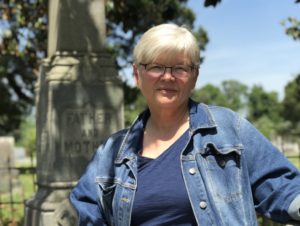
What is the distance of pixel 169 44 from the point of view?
77.0 inches

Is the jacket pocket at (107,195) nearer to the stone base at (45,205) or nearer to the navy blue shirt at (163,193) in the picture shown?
the navy blue shirt at (163,193)

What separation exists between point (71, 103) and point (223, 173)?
12.3 ft

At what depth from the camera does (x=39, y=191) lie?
18.3 ft

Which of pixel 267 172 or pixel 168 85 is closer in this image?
pixel 267 172

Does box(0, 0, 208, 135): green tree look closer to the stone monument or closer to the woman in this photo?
the stone monument

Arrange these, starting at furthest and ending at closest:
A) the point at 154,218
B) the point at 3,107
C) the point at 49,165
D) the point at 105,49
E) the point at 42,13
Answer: the point at 3,107 < the point at 42,13 < the point at 105,49 < the point at 49,165 < the point at 154,218

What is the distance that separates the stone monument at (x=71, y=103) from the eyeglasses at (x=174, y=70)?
11.3 feet

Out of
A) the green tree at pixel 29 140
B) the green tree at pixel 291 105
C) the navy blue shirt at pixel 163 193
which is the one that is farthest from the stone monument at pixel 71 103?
the green tree at pixel 291 105

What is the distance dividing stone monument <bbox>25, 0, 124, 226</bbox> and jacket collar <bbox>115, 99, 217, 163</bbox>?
3.22 metres

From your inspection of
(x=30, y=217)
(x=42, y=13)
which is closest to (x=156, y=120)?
(x=30, y=217)

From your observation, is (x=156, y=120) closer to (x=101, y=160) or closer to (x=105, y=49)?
(x=101, y=160)

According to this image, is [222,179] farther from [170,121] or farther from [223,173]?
[170,121]

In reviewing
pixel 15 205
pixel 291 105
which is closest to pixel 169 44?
pixel 15 205

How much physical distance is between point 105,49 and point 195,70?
12.5 ft
